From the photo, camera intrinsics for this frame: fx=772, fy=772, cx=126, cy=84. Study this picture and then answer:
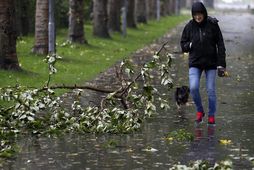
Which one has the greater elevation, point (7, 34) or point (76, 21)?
point (76, 21)

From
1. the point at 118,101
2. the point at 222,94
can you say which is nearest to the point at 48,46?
the point at 222,94

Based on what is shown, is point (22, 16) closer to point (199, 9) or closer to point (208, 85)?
Result: point (208, 85)

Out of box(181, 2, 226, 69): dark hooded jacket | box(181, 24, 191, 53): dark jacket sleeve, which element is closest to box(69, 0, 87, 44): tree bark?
box(181, 24, 191, 53): dark jacket sleeve

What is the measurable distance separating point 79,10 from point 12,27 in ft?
32.9

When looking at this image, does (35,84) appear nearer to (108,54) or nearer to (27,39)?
(108,54)

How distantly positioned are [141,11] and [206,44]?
123 ft

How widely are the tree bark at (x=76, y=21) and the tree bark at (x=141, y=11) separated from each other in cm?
2092

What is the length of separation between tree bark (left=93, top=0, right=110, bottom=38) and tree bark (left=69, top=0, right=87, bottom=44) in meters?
3.47

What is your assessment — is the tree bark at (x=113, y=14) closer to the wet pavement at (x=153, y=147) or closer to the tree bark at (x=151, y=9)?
the tree bark at (x=151, y=9)

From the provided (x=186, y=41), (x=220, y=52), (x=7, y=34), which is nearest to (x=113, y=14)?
(x=7, y=34)

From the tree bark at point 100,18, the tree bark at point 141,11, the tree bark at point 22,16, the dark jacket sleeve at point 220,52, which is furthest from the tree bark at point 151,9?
the dark jacket sleeve at point 220,52

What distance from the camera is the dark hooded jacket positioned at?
12023 mm

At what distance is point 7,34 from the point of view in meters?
16.8

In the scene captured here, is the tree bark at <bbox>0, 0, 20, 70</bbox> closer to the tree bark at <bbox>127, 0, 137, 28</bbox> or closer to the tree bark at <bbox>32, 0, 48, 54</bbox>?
the tree bark at <bbox>32, 0, 48, 54</bbox>
